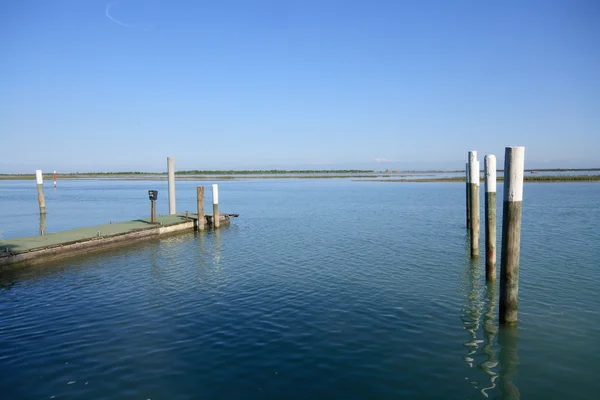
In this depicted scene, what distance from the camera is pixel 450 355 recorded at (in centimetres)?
892

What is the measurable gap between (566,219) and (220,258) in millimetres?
23269

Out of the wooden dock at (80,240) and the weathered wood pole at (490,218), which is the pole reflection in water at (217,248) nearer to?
the wooden dock at (80,240)

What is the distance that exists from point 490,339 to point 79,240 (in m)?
16.3

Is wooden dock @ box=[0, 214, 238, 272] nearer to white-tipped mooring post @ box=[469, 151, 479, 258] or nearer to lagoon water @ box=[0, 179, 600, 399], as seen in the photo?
lagoon water @ box=[0, 179, 600, 399]

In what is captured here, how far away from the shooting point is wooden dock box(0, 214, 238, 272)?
54.4ft

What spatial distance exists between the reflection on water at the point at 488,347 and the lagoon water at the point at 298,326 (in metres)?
0.04

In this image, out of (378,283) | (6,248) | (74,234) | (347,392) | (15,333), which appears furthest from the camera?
(74,234)

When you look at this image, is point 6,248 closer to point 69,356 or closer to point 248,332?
point 69,356

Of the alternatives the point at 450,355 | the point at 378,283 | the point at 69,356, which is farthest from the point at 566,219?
the point at 69,356

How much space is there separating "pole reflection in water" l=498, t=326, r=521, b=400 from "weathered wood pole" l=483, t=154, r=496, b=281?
431 cm

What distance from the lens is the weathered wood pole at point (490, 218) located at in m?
14.4

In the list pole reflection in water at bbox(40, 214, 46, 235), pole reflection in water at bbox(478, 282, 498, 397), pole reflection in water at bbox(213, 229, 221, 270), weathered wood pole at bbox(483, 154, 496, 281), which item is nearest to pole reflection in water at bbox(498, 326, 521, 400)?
pole reflection in water at bbox(478, 282, 498, 397)

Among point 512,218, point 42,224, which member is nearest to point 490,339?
point 512,218

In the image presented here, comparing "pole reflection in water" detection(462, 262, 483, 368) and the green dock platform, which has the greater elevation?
the green dock platform
